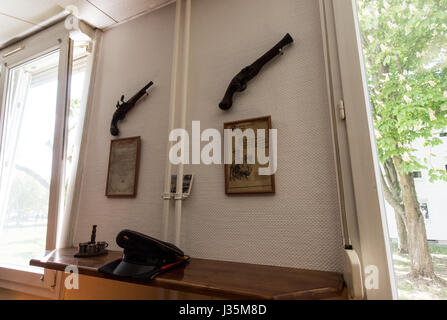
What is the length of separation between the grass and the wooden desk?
23 cm

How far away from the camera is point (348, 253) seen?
0.74 m

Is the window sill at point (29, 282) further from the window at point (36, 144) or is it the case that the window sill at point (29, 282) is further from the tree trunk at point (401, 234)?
the tree trunk at point (401, 234)

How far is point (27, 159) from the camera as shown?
1.84 m

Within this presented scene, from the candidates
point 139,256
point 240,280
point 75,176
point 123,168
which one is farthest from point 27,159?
point 240,280

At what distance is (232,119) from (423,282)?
990 mm

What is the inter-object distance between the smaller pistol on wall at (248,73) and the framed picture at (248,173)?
0.42 ft

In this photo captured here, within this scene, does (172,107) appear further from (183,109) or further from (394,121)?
(394,121)

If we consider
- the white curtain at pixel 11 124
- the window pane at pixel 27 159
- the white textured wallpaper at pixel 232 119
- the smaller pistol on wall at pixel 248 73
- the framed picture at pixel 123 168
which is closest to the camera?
the white textured wallpaper at pixel 232 119

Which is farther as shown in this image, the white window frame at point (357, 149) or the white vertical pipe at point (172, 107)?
the white vertical pipe at point (172, 107)

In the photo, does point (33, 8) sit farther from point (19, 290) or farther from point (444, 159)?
point (444, 159)

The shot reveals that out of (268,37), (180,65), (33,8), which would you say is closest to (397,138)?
(268,37)

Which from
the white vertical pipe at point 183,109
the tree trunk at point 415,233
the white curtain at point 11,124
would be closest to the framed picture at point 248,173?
the white vertical pipe at point 183,109

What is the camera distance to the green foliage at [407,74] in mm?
881


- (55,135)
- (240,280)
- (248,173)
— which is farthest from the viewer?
(55,135)
